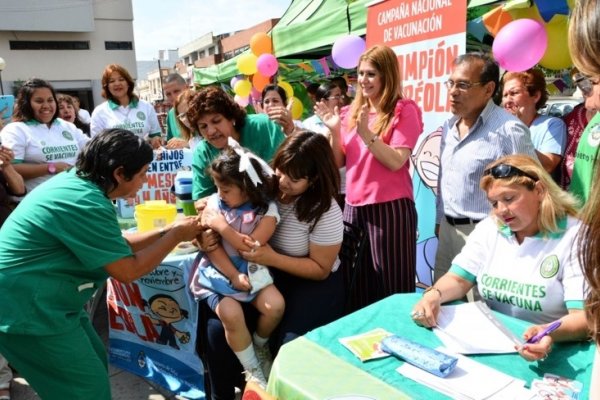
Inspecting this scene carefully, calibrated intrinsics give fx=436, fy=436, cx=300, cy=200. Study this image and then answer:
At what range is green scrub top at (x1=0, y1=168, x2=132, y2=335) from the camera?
163cm

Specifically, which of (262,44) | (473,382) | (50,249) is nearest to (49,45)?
(262,44)

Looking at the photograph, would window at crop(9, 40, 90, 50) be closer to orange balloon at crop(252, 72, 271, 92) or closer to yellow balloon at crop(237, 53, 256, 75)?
yellow balloon at crop(237, 53, 256, 75)

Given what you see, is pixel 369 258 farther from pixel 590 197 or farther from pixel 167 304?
pixel 590 197

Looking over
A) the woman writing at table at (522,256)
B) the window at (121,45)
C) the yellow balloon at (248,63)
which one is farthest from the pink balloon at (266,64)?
the window at (121,45)

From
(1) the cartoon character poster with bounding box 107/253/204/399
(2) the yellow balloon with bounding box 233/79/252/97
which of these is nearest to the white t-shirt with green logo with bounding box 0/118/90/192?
(1) the cartoon character poster with bounding box 107/253/204/399

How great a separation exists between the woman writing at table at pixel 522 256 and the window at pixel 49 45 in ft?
113

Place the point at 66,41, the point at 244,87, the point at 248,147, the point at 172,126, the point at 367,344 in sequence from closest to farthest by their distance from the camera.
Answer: the point at 367,344, the point at 248,147, the point at 172,126, the point at 244,87, the point at 66,41

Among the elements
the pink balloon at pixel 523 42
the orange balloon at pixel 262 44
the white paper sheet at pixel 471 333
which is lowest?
the white paper sheet at pixel 471 333

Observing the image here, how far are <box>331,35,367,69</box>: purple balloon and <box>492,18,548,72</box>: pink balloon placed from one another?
4.95 feet

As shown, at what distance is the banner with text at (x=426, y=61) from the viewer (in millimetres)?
2879

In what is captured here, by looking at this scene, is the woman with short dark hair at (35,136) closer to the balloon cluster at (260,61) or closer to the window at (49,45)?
the balloon cluster at (260,61)

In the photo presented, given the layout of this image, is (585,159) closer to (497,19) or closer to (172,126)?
(497,19)

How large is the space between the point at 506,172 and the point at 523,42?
4.40 feet

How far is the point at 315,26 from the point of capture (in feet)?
15.3
